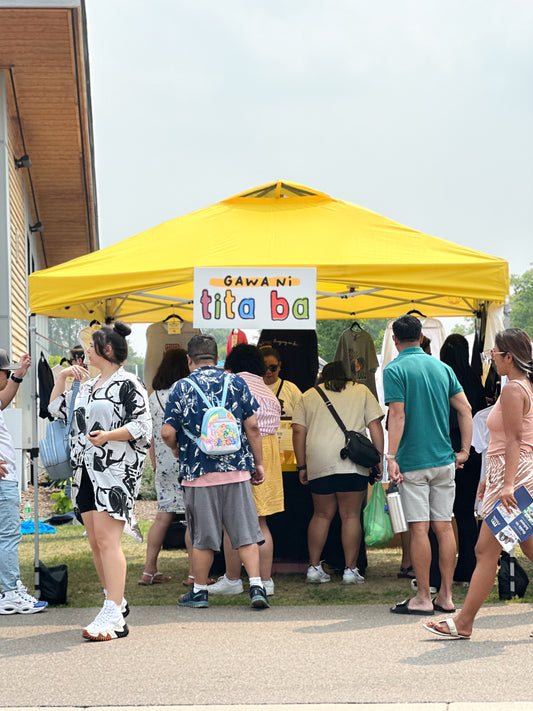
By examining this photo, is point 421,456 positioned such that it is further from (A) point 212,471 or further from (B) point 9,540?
(B) point 9,540

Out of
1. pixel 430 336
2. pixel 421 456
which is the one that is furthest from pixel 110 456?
pixel 430 336

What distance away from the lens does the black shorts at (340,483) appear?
7711 millimetres

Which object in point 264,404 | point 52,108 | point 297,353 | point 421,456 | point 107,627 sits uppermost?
point 52,108

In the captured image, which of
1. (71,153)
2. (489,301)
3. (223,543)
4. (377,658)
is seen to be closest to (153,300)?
(223,543)

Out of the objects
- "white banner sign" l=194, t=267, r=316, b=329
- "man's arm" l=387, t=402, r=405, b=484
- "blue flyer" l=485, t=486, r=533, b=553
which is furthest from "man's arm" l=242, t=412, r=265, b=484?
"blue flyer" l=485, t=486, r=533, b=553

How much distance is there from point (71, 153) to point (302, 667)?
12504mm

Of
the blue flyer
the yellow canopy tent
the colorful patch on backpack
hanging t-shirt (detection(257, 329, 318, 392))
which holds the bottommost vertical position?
the blue flyer

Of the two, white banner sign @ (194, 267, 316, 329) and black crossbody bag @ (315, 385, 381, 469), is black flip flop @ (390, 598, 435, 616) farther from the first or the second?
white banner sign @ (194, 267, 316, 329)

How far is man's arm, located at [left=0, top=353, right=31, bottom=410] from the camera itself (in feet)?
22.8

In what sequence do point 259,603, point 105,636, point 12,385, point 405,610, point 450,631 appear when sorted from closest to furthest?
1. point 450,631
2. point 105,636
3. point 405,610
4. point 259,603
5. point 12,385

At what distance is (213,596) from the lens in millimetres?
7359

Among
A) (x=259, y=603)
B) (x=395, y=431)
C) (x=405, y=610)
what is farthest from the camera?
(x=259, y=603)

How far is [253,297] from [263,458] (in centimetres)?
125

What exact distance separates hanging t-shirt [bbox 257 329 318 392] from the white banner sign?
1.63 metres
